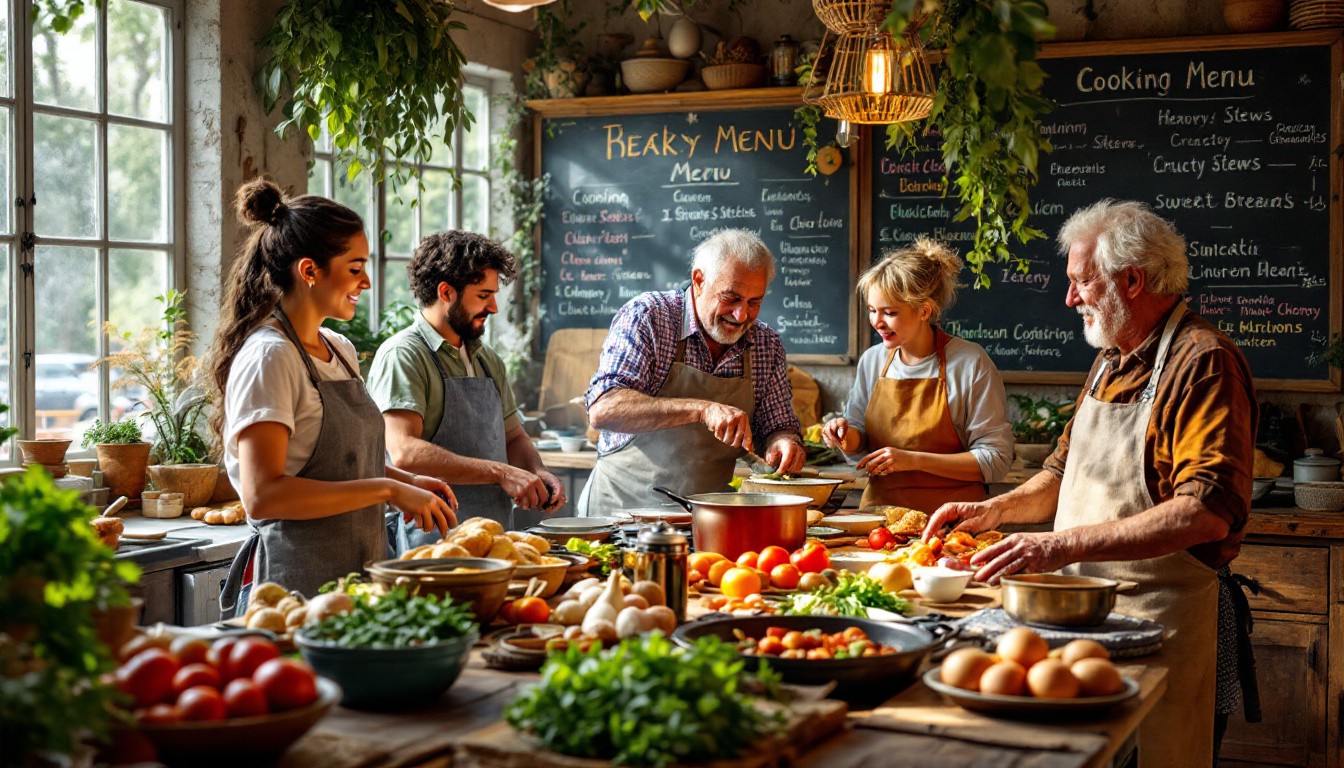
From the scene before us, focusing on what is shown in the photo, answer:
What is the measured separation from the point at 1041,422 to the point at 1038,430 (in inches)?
2.0

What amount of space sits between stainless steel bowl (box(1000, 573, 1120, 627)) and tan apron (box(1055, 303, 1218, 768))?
0.59m

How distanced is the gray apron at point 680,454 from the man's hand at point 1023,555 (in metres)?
1.51

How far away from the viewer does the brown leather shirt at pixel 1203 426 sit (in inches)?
104

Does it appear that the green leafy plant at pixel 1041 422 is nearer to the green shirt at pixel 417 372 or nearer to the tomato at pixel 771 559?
the green shirt at pixel 417 372

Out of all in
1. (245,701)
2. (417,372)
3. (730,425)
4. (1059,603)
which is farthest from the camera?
(417,372)

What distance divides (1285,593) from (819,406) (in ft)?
7.46

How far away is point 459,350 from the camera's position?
381cm

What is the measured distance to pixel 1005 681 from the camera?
1.81 m

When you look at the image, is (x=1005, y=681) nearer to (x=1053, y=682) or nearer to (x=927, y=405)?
(x=1053, y=682)

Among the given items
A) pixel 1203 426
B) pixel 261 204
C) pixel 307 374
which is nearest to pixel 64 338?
pixel 261 204

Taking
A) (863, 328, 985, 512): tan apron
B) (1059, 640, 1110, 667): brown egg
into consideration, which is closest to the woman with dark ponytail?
(1059, 640, 1110, 667): brown egg

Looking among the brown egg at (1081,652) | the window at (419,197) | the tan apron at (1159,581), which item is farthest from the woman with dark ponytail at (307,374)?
the window at (419,197)

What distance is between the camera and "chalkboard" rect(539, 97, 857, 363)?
19.6 ft

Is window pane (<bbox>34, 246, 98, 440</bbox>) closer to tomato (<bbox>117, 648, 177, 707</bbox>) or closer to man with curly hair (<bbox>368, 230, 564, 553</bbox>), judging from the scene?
man with curly hair (<bbox>368, 230, 564, 553</bbox>)
